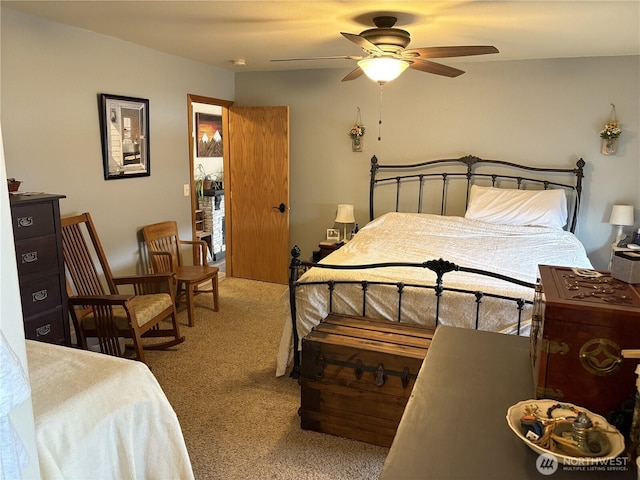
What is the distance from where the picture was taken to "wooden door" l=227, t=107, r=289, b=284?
16.9 feet

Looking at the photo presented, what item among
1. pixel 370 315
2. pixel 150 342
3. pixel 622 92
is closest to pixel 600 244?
pixel 622 92

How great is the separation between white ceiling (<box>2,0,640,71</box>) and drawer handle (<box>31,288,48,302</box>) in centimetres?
164

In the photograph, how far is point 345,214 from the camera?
4.89 metres

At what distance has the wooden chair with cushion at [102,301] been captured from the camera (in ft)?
10.1

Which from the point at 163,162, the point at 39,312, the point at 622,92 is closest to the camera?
the point at 39,312

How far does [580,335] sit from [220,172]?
22.7 ft

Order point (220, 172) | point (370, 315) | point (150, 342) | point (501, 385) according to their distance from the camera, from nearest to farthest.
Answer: point (501, 385) → point (370, 315) → point (150, 342) → point (220, 172)

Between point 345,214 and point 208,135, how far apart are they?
10.8 ft

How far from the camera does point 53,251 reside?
9.16 ft

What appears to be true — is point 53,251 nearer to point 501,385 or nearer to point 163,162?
point 163,162

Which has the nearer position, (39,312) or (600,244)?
(39,312)

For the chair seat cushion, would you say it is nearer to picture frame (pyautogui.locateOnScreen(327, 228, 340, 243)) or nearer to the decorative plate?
picture frame (pyautogui.locateOnScreen(327, 228, 340, 243))

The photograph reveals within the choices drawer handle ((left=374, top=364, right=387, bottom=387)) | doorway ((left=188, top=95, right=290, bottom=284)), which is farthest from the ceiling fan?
doorway ((left=188, top=95, right=290, bottom=284))

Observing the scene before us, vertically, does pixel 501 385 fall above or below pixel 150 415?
above
